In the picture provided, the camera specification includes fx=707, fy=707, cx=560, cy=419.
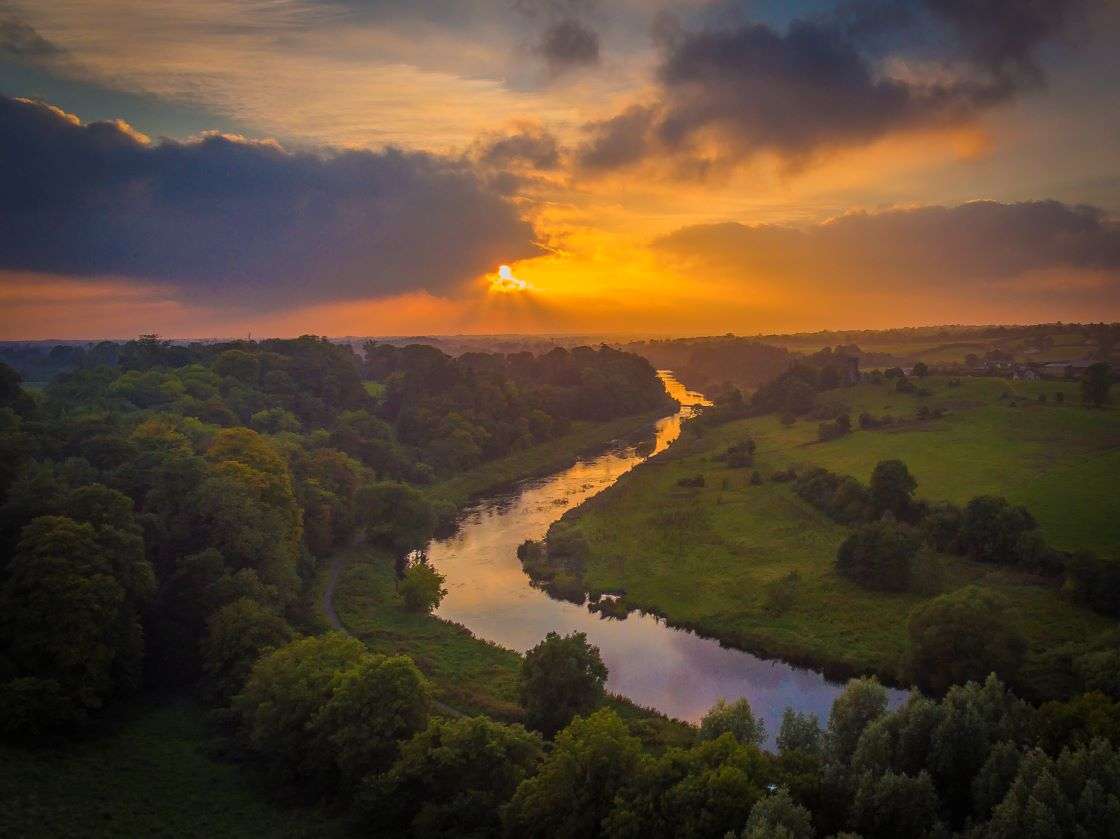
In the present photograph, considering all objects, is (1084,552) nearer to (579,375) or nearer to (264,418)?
(264,418)

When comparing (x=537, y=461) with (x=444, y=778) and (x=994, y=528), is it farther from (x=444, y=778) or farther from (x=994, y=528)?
(x=444, y=778)

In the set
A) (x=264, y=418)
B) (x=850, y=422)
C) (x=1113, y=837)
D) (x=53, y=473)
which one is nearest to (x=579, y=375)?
(x=850, y=422)

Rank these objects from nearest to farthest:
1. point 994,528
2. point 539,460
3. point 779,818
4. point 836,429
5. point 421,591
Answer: point 779,818, point 421,591, point 994,528, point 836,429, point 539,460

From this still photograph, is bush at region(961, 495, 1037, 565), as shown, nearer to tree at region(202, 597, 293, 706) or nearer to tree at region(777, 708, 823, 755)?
tree at region(777, 708, 823, 755)

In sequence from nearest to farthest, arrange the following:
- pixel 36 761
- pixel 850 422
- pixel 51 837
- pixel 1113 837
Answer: pixel 1113 837, pixel 51 837, pixel 36 761, pixel 850 422

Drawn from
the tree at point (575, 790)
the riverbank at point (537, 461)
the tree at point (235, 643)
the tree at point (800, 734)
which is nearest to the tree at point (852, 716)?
the tree at point (800, 734)

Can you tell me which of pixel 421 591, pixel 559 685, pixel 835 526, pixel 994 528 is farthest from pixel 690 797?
pixel 835 526

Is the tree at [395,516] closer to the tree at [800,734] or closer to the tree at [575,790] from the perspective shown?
the tree at [575,790]
